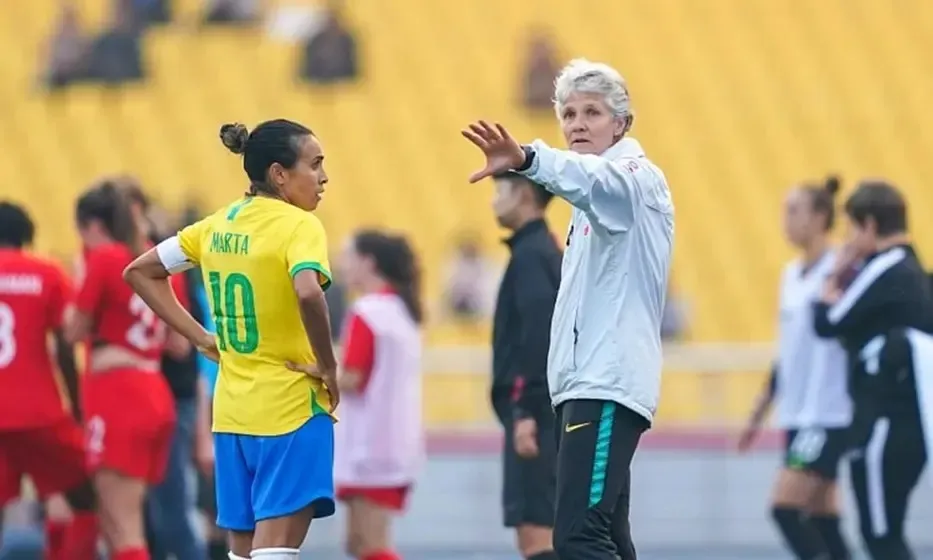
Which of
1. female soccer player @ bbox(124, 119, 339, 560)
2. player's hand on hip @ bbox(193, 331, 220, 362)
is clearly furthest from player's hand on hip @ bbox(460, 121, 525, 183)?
player's hand on hip @ bbox(193, 331, 220, 362)

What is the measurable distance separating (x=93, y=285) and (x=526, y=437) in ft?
6.52

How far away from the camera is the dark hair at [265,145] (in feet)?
20.7

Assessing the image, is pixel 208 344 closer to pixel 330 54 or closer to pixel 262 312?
pixel 262 312

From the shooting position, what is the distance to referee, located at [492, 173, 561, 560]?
26.0 ft

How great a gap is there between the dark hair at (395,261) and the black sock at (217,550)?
148 centimetres

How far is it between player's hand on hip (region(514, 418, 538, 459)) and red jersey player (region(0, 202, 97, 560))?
2.14 m

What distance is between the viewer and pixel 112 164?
18.8 metres

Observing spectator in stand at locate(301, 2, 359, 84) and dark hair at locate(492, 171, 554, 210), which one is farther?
spectator in stand at locate(301, 2, 359, 84)

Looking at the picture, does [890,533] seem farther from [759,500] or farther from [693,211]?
[693,211]

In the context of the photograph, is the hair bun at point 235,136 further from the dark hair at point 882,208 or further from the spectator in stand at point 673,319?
the spectator in stand at point 673,319

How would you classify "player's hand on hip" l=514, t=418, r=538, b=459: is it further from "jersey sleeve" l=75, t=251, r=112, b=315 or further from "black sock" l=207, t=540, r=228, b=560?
"black sock" l=207, t=540, r=228, b=560

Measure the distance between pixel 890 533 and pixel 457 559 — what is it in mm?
4967

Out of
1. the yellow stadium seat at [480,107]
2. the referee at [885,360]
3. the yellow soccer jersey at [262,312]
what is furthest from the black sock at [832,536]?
the yellow stadium seat at [480,107]

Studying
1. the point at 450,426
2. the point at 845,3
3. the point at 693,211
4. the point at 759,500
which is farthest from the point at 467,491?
the point at 845,3
